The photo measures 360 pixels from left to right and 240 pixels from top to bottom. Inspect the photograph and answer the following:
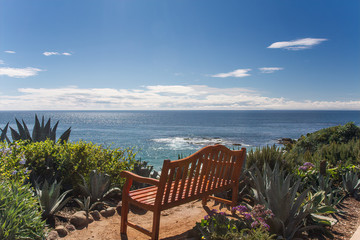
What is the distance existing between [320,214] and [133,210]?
2977 mm

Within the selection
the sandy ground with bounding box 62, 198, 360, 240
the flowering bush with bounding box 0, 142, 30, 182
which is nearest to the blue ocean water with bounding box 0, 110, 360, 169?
the sandy ground with bounding box 62, 198, 360, 240

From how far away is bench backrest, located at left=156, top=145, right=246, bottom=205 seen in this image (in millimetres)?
3035

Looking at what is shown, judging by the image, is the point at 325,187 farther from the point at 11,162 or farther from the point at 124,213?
the point at 11,162

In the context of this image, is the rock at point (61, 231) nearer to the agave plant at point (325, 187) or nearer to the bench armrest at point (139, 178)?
the bench armrest at point (139, 178)

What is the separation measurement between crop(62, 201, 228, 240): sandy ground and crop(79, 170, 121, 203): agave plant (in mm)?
529

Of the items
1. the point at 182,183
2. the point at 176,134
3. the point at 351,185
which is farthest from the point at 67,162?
the point at 176,134

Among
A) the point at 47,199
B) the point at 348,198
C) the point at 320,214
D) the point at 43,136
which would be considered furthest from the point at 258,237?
the point at 43,136

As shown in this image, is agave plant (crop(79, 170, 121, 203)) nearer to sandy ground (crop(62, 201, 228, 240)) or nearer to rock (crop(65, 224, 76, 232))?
sandy ground (crop(62, 201, 228, 240))

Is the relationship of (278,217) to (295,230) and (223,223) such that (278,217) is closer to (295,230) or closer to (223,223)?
(295,230)

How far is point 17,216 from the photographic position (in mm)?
2736

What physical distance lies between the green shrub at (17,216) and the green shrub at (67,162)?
5.93 feet

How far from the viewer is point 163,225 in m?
3.92

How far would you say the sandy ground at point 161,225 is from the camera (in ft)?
11.4

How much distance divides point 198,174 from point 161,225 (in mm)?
1126
